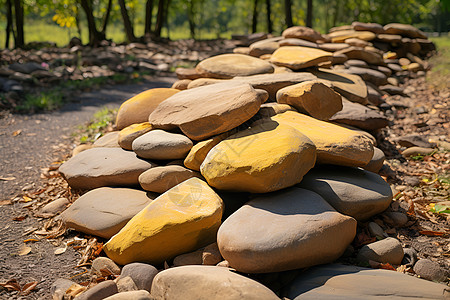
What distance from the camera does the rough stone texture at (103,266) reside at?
262 cm

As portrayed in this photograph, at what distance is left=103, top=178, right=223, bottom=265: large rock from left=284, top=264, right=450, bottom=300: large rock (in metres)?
0.70

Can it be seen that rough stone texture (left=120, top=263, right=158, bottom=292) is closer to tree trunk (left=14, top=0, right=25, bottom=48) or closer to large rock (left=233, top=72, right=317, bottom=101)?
large rock (left=233, top=72, right=317, bottom=101)

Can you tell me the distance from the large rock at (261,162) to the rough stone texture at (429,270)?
3.10ft

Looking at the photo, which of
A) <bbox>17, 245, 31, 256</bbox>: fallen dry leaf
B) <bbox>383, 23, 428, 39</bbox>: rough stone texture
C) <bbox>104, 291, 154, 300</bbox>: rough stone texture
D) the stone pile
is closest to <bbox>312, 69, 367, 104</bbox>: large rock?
the stone pile

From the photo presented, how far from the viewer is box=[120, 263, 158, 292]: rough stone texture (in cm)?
239

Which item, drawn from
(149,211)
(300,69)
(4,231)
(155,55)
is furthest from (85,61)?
(149,211)

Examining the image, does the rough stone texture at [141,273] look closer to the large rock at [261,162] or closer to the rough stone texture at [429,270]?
the large rock at [261,162]

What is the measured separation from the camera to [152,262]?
2.70 meters

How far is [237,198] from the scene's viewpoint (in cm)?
304

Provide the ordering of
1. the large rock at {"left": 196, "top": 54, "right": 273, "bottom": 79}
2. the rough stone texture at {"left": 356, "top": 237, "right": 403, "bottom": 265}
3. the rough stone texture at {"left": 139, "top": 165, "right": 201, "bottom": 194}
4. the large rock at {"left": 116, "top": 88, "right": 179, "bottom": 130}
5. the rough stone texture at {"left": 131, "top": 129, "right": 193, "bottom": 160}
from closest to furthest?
the rough stone texture at {"left": 356, "top": 237, "right": 403, "bottom": 265} → the rough stone texture at {"left": 139, "top": 165, "right": 201, "bottom": 194} → the rough stone texture at {"left": 131, "top": 129, "right": 193, "bottom": 160} → the large rock at {"left": 116, "top": 88, "right": 179, "bottom": 130} → the large rock at {"left": 196, "top": 54, "right": 273, "bottom": 79}

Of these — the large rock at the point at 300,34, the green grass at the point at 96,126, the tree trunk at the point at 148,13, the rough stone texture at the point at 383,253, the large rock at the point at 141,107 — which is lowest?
the rough stone texture at the point at 383,253

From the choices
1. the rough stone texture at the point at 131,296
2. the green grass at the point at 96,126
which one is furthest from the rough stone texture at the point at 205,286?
the green grass at the point at 96,126

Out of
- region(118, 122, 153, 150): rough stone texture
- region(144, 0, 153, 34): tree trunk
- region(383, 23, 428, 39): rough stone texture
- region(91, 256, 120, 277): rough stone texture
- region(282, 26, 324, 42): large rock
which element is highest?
region(144, 0, 153, 34): tree trunk

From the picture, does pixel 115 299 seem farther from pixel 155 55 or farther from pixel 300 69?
pixel 155 55
